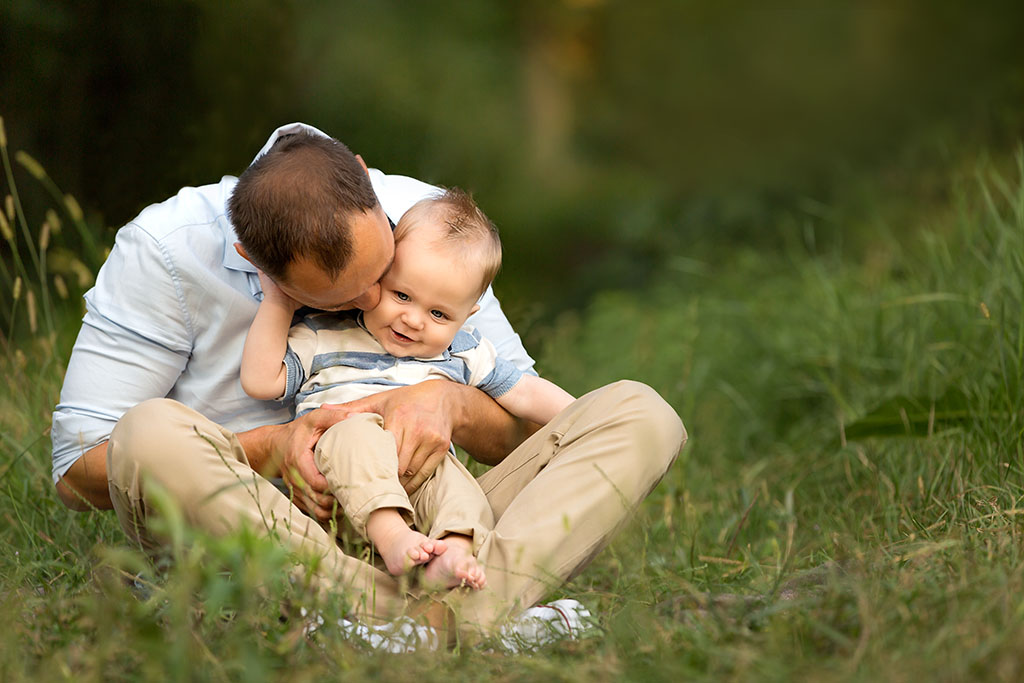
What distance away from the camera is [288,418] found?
2.27 m

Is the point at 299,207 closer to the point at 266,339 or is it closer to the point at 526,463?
the point at 266,339

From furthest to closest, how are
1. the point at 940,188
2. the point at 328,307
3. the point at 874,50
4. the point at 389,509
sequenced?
the point at 874,50 < the point at 940,188 < the point at 328,307 < the point at 389,509

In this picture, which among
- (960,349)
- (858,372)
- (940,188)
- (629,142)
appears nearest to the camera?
(960,349)

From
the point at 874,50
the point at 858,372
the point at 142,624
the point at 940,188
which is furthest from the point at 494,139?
the point at 142,624

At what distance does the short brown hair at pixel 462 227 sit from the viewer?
A: 213 cm

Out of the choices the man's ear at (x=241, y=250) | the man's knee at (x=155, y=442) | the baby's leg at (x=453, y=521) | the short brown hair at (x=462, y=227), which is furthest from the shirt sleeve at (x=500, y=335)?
the man's knee at (x=155, y=442)

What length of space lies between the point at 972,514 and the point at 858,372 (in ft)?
4.96

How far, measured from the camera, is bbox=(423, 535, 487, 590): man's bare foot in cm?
178

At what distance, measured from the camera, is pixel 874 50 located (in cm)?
949

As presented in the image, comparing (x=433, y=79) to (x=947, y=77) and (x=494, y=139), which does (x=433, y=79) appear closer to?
(x=494, y=139)

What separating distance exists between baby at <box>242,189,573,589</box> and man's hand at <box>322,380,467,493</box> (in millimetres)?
35

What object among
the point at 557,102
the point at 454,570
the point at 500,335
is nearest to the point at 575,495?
the point at 454,570

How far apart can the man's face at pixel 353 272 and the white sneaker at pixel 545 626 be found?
2.21ft

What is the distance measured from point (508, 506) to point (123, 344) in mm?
839
